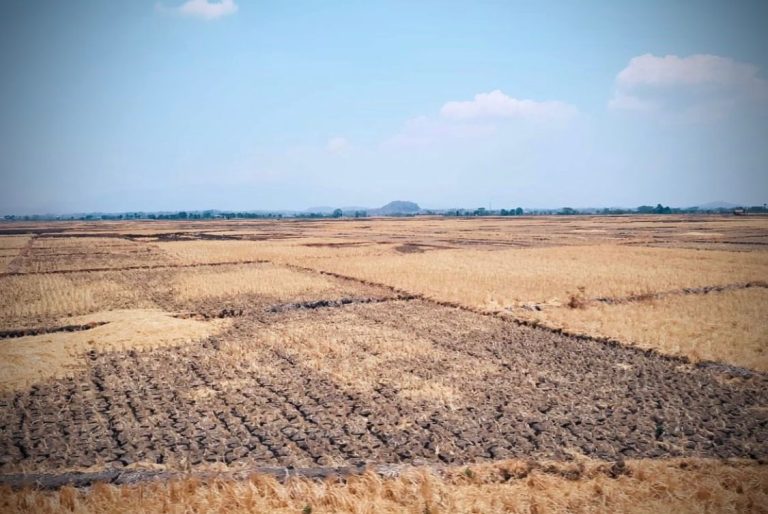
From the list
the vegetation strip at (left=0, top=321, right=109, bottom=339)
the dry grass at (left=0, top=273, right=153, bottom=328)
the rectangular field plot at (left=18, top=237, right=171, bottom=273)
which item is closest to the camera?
the vegetation strip at (left=0, top=321, right=109, bottom=339)

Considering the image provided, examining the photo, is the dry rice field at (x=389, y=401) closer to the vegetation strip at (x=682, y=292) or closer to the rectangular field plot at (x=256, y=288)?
the vegetation strip at (x=682, y=292)

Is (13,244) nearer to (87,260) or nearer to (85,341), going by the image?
(87,260)

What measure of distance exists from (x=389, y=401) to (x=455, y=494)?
3.30 metres

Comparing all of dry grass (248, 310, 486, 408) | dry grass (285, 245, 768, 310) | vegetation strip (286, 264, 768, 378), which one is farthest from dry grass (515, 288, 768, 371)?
dry grass (248, 310, 486, 408)

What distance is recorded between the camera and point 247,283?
24.1 metres

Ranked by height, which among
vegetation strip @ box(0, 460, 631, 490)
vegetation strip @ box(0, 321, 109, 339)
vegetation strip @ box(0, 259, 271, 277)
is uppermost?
vegetation strip @ box(0, 259, 271, 277)

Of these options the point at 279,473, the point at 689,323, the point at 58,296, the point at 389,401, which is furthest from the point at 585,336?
the point at 58,296

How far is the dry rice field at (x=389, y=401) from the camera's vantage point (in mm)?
6172

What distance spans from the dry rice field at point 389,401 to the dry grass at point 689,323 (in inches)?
4.0

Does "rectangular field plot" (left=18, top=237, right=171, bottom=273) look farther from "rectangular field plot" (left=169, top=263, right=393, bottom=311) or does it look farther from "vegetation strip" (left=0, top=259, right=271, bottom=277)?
"rectangular field plot" (left=169, top=263, right=393, bottom=311)

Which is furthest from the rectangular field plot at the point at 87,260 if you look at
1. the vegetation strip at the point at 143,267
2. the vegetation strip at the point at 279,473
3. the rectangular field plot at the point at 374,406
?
the vegetation strip at the point at 279,473

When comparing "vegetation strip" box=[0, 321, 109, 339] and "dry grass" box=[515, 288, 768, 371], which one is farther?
"vegetation strip" box=[0, 321, 109, 339]

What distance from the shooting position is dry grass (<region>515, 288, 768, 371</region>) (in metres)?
12.0

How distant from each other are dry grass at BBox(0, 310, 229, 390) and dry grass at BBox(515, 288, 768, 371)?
1158 cm
